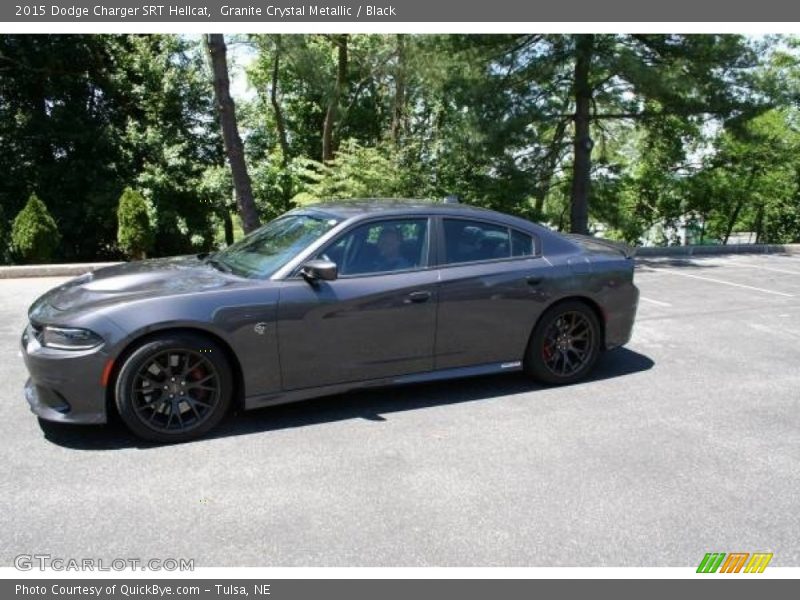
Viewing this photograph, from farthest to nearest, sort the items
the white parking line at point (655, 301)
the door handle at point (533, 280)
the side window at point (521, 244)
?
the white parking line at point (655, 301) < the side window at point (521, 244) < the door handle at point (533, 280)

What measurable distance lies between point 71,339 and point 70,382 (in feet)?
0.81

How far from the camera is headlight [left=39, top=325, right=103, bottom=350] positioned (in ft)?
12.1

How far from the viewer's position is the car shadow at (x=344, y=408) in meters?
3.98

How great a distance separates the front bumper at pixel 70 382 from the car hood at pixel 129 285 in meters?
0.32

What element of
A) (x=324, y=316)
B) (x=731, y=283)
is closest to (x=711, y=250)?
(x=731, y=283)

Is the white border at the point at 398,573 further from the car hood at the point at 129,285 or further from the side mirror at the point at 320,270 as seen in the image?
the side mirror at the point at 320,270

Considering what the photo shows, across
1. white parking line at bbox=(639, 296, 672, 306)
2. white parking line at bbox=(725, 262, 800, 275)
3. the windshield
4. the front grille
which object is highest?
the windshield

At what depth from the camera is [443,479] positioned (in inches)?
140

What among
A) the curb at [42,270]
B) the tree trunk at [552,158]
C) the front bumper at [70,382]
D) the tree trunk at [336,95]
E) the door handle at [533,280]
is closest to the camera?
the front bumper at [70,382]

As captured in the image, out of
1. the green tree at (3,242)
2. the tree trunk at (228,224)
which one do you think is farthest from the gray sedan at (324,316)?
the tree trunk at (228,224)

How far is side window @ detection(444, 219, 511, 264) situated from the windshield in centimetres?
87

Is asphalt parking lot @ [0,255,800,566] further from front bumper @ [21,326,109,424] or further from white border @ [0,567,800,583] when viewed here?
front bumper @ [21,326,109,424]

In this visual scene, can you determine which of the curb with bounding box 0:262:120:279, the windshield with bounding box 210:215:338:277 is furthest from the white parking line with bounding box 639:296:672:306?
the curb with bounding box 0:262:120:279

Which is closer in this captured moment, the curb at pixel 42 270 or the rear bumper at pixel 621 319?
the rear bumper at pixel 621 319
